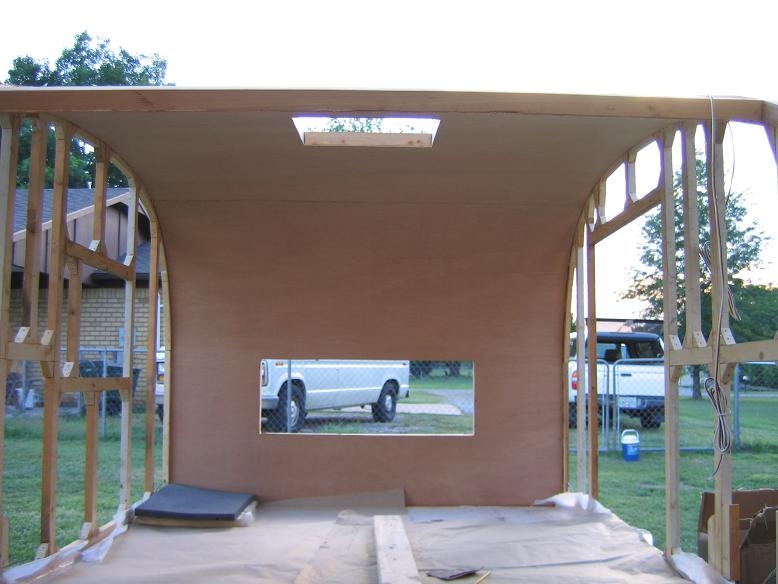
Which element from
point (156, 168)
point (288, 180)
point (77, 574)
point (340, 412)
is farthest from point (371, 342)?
point (340, 412)

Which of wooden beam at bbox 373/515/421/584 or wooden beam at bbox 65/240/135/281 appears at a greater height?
wooden beam at bbox 65/240/135/281

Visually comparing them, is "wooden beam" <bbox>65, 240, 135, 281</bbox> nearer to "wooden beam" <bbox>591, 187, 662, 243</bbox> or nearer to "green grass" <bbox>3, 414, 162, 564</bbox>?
"green grass" <bbox>3, 414, 162, 564</bbox>

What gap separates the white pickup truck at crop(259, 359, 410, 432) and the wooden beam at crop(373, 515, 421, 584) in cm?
392

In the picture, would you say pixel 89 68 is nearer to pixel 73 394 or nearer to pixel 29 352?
pixel 73 394

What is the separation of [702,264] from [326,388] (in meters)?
8.12

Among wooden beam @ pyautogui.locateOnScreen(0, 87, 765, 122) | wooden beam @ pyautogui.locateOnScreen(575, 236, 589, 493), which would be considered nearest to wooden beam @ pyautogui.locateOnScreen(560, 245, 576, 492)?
wooden beam @ pyautogui.locateOnScreen(575, 236, 589, 493)

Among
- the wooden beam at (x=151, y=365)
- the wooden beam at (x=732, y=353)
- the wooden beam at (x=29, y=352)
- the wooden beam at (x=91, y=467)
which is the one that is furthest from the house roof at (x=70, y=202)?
the wooden beam at (x=732, y=353)

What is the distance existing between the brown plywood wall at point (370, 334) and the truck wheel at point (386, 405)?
19.8ft

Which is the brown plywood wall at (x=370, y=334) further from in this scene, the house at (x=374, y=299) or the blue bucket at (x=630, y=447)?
the blue bucket at (x=630, y=447)

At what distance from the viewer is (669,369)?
446 cm

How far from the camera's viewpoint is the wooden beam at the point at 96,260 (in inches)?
192

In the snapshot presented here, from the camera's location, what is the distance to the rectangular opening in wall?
10531mm

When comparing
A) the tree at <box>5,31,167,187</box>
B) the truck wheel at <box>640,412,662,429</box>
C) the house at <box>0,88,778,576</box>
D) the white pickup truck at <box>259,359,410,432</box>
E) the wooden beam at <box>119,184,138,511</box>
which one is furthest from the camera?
the tree at <box>5,31,167,187</box>

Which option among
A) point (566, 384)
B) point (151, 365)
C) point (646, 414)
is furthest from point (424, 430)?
point (151, 365)
